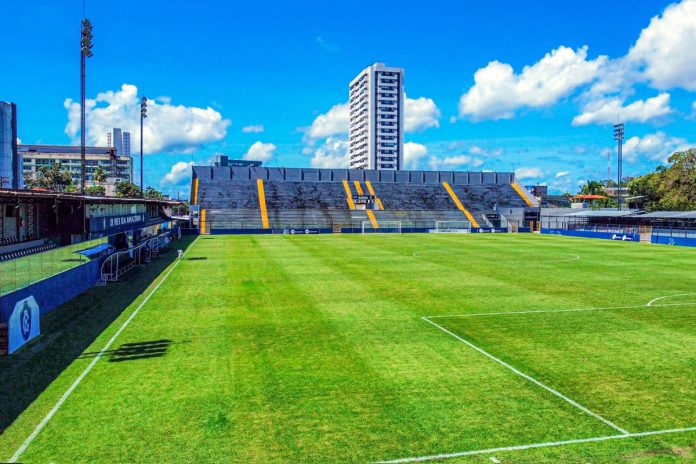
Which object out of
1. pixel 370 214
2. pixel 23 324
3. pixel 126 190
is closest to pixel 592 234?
pixel 370 214

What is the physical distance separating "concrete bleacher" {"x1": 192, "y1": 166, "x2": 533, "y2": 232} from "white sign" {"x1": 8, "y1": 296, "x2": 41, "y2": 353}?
64.2 meters

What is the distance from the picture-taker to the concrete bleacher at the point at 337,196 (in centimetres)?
9119

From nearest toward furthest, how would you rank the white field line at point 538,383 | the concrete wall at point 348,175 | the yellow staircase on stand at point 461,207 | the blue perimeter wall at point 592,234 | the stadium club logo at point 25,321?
the white field line at point 538,383
the stadium club logo at point 25,321
the blue perimeter wall at point 592,234
the yellow staircase on stand at point 461,207
the concrete wall at point 348,175

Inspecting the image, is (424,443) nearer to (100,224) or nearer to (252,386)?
(252,386)

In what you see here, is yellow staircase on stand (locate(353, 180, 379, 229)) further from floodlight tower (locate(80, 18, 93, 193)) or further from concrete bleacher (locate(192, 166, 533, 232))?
floodlight tower (locate(80, 18, 93, 193))

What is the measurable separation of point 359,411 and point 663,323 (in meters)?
15.0

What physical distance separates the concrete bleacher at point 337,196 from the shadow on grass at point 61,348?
58.5 m

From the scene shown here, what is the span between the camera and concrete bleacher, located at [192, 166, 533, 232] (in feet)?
299

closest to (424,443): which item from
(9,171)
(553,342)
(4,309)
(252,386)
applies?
(252,386)

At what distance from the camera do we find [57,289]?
78.1 ft

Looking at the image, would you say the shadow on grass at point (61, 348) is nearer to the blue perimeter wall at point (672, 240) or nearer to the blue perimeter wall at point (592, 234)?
the blue perimeter wall at point (672, 240)

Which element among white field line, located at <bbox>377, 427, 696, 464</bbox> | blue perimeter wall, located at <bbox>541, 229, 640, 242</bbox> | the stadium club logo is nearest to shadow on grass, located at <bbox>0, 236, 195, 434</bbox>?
the stadium club logo

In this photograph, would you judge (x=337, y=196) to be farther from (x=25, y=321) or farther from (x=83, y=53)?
(x=25, y=321)

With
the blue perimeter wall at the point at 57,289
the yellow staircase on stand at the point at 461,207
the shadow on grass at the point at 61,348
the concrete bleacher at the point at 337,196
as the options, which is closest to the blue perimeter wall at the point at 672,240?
the yellow staircase on stand at the point at 461,207
